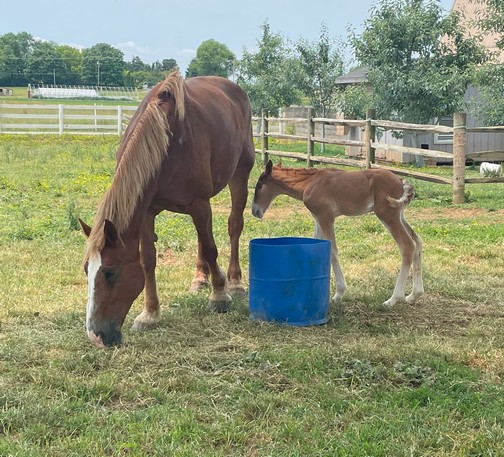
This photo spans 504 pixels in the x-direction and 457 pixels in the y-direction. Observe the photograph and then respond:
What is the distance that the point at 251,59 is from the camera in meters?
30.2

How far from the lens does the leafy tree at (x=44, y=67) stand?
57094mm

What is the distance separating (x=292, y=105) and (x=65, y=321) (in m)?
25.3

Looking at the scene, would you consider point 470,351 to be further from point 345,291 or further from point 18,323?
point 18,323

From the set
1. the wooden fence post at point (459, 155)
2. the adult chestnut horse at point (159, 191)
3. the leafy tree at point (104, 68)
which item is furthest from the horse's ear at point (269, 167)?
the leafy tree at point (104, 68)

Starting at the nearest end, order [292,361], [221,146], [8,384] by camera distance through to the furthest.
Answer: [8,384] < [292,361] < [221,146]

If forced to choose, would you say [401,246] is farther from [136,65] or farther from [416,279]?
[136,65]

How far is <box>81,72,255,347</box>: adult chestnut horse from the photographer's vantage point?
4047mm

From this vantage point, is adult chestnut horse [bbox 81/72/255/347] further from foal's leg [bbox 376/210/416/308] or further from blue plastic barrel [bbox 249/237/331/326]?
foal's leg [bbox 376/210/416/308]

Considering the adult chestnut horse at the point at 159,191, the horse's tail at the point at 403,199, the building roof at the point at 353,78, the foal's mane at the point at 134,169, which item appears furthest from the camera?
the building roof at the point at 353,78

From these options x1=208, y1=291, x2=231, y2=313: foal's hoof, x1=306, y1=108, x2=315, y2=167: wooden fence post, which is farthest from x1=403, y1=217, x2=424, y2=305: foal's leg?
x1=306, y1=108, x2=315, y2=167: wooden fence post

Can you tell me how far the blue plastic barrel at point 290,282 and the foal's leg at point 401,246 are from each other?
745mm

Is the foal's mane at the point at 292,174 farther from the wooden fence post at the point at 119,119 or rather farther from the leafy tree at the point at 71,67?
the leafy tree at the point at 71,67

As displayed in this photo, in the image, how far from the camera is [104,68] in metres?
57.3

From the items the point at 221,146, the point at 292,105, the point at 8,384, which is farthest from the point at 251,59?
the point at 8,384
